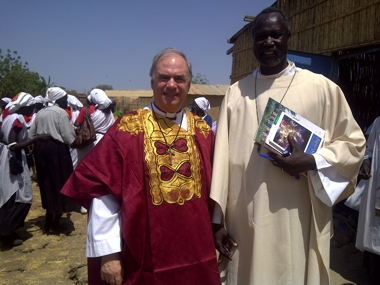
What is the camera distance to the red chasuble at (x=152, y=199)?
6.33ft

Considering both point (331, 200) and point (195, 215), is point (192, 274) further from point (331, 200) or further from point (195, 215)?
point (331, 200)

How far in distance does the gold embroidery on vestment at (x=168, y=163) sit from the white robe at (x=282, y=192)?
5.4 inches

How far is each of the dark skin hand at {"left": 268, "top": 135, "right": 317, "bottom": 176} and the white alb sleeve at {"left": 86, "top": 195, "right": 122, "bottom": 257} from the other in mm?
959

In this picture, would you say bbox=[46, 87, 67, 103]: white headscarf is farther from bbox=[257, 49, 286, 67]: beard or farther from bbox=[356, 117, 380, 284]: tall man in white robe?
bbox=[356, 117, 380, 284]: tall man in white robe

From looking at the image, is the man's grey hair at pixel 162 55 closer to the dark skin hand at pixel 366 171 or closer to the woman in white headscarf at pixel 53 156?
the dark skin hand at pixel 366 171

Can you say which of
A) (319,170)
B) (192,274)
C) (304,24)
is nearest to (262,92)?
(319,170)

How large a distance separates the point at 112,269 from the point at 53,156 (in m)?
3.65

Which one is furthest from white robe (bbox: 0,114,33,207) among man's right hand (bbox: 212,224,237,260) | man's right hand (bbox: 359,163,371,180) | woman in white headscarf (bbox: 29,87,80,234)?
man's right hand (bbox: 359,163,371,180)

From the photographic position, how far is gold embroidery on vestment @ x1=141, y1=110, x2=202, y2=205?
1988mm

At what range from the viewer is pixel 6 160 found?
4633 millimetres

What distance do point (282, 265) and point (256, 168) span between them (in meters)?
0.58

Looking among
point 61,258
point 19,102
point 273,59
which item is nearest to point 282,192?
point 273,59

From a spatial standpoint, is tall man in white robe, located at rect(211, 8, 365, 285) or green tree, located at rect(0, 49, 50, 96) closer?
tall man in white robe, located at rect(211, 8, 365, 285)

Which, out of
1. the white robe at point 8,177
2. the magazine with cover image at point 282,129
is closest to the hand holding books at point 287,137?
the magazine with cover image at point 282,129
